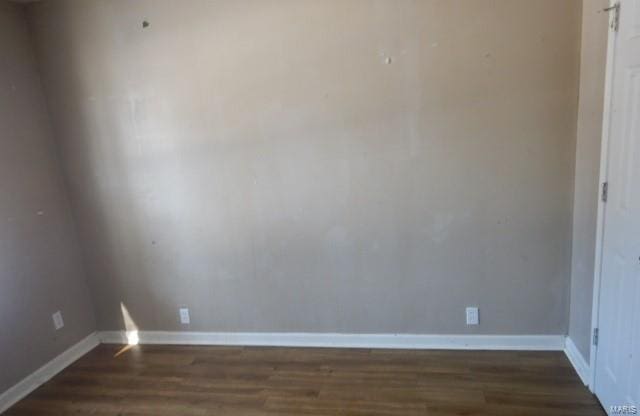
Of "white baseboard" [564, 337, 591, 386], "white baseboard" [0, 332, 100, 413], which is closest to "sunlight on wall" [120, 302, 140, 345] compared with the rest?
"white baseboard" [0, 332, 100, 413]

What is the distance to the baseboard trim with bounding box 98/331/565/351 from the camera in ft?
8.65

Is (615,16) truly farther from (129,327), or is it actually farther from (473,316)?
(129,327)

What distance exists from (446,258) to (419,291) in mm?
293

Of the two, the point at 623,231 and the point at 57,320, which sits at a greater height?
the point at 623,231

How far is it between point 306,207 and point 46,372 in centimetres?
215

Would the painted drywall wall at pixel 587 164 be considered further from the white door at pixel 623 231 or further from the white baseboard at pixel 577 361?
the white door at pixel 623 231

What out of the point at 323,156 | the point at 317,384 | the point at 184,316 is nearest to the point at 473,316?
the point at 317,384

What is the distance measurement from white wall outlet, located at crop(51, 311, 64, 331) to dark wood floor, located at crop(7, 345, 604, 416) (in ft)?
1.05

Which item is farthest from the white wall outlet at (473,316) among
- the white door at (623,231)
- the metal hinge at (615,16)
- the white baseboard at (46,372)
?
the white baseboard at (46,372)

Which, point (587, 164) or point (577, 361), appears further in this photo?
point (577, 361)

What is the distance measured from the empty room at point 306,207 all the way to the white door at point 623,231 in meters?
0.05

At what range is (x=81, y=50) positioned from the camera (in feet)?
9.29

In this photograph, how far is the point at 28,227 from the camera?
275 centimetres

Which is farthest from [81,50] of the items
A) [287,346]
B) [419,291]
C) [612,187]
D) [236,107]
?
[612,187]
